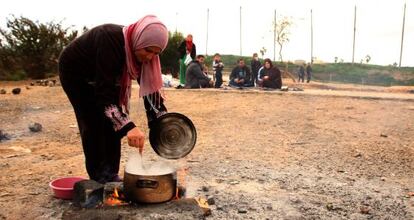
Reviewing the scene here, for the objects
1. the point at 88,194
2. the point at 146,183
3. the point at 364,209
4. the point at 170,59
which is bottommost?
the point at 364,209

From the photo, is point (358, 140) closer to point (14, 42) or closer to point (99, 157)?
point (99, 157)

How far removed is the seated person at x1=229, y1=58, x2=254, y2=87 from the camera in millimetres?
15879

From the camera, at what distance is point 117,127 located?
136 inches

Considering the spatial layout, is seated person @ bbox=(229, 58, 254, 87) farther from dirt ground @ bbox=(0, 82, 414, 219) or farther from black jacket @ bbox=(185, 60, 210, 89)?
dirt ground @ bbox=(0, 82, 414, 219)

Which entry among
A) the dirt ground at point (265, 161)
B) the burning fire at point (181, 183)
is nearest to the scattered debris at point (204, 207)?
the dirt ground at point (265, 161)

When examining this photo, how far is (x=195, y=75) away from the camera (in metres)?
14.6

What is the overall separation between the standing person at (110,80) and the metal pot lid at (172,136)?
0.24 m

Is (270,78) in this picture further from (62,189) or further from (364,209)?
(62,189)

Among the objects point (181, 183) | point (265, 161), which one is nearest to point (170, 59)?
point (265, 161)

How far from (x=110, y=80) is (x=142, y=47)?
0.34 meters

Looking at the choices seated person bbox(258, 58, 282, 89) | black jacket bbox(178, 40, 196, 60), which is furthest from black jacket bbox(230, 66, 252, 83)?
black jacket bbox(178, 40, 196, 60)

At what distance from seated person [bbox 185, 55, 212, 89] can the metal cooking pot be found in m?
10.8

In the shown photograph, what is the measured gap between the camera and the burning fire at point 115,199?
138 inches

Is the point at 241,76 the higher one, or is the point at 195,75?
the point at 195,75
